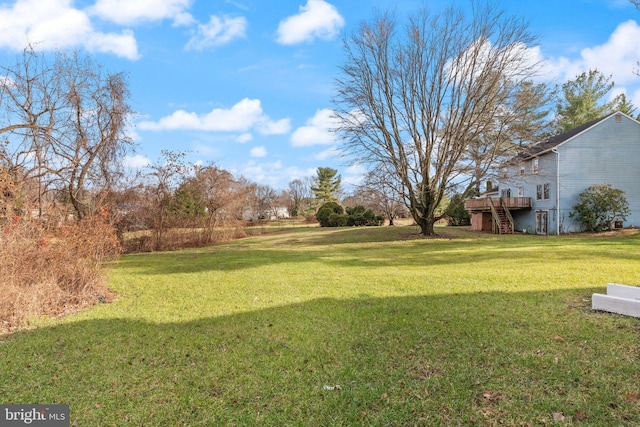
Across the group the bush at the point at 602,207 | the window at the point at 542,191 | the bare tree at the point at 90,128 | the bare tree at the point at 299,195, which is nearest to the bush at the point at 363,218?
the window at the point at 542,191

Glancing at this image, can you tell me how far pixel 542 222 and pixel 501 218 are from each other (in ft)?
8.58

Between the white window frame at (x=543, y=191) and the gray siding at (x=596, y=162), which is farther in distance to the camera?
the white window frame at (x=543, y=191)

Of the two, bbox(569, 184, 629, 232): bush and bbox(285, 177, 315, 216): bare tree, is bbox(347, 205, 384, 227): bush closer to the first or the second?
bbox(569, 184, 629, 232): bush

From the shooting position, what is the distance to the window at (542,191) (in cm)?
2387

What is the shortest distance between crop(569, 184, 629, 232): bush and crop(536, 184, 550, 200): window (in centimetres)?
210

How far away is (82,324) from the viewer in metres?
5.54

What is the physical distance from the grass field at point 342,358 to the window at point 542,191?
18.9 meters

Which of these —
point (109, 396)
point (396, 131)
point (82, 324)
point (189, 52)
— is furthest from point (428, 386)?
point (396, 131)

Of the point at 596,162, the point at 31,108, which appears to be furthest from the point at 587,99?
the point at 31,108

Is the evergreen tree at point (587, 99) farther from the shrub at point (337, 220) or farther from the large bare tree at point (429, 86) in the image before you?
the shrub at point (337, 220)

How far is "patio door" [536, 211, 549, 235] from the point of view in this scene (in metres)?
23.6

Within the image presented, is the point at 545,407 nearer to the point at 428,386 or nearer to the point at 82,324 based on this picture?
the point at 428,386

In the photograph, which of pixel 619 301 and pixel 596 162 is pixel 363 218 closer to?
pixel 596 162

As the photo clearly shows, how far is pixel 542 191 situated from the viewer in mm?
24422
